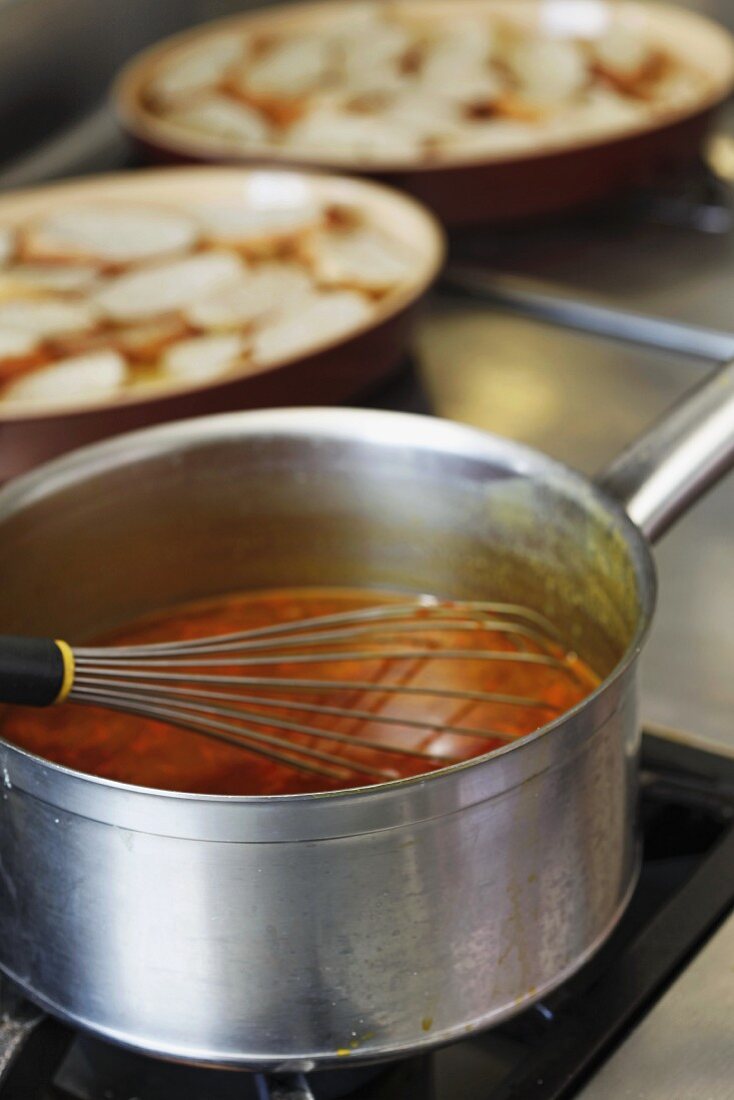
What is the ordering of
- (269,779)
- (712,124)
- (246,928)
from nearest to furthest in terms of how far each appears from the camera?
(246,928) → (269,779) → (712,124)

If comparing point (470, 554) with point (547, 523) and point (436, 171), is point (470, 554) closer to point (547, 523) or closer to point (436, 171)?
point (547, 523)

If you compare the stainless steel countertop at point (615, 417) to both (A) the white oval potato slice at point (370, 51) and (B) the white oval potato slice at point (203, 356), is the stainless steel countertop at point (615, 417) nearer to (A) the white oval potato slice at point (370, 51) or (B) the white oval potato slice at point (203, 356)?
(B) the white oval potato slice at point (203, 356)

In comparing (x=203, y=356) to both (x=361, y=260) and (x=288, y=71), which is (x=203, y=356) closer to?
(x=361, y=260)

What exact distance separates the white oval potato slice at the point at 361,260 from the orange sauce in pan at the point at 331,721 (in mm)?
300

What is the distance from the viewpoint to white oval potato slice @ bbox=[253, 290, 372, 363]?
0.79 metres

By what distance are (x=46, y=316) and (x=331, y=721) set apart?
0.41 meters

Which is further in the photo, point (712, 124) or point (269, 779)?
point (712, 124)

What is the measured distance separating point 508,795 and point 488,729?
0.16 m

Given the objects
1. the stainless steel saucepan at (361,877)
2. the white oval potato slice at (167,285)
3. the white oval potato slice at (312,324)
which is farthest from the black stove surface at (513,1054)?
the white oval potato slice at (167,285)

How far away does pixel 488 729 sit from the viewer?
1.75 feet

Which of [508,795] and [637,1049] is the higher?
[508,795]

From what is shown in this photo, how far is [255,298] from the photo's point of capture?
0.87 m

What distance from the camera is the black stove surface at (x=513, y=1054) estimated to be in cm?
43

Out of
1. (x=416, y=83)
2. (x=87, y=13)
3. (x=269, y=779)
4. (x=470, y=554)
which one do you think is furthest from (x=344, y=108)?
(x=269, y=779)
